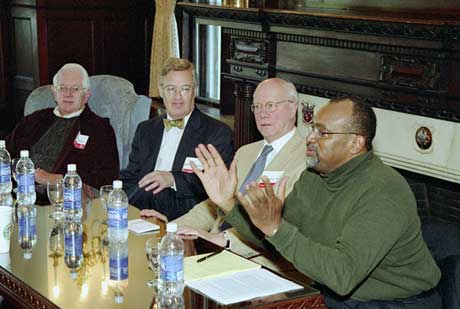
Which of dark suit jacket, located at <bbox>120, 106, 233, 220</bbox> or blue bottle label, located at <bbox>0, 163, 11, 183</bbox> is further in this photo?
dark suit jacket, located at <bbox>120, 106, 233, 220</bbox>

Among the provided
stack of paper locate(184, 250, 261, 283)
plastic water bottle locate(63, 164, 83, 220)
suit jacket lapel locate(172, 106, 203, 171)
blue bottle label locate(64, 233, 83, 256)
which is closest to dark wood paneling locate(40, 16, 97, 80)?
suit jacket lapel locate(172, 106, 203, 171)

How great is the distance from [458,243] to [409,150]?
1046 mm

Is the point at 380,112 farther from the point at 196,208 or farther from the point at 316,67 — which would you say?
the point at 196,208

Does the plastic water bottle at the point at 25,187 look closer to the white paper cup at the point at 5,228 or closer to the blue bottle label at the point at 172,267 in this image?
the white paper cup at the point at 5,228

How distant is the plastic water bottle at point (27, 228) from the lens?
2.67m

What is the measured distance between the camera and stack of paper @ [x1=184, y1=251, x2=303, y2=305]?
2139 mm

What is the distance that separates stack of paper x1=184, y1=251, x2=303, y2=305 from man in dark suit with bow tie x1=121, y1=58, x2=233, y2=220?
4.11 ft

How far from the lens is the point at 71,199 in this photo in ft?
9.36

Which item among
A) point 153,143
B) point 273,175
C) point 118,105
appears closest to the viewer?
point 273,175

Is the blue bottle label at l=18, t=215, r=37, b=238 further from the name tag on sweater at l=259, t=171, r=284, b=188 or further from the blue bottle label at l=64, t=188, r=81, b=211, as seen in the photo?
the name tag on sweater at l=259, t=171, r=284, b=188

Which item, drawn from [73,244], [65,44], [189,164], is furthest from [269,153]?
[65,44]

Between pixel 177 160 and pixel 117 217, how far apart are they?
4.06 feet

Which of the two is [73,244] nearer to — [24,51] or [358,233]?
[358,233]

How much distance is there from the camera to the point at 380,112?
12.1 feet
